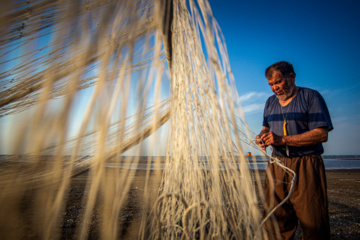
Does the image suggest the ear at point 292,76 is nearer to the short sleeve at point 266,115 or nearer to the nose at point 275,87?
the nose at point 275,87

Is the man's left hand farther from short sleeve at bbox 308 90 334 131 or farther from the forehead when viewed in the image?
the forehead

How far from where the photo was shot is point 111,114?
629 mm

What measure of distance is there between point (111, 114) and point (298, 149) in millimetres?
1363

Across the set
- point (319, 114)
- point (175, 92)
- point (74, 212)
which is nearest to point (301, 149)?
point (319, 114)

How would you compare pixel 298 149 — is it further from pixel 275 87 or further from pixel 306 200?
pixel 275 87

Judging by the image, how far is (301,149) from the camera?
123cm

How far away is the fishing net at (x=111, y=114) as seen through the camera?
540 mm

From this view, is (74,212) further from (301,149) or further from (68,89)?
(301,149)

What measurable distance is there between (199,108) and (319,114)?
35.7 inches

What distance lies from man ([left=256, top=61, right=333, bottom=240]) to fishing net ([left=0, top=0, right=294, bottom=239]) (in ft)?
1.77

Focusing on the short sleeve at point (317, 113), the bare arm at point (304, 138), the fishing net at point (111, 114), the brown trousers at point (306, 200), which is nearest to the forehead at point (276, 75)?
the short sleeve at point (317, 113)

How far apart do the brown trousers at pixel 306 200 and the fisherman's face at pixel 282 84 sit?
0.54 meters

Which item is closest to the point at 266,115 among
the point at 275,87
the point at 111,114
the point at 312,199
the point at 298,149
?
the point at 275,87

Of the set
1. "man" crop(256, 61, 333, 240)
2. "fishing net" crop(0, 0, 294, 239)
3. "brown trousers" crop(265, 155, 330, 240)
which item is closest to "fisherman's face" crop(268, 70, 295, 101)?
"man" crop(256, 61, 333, 240)
